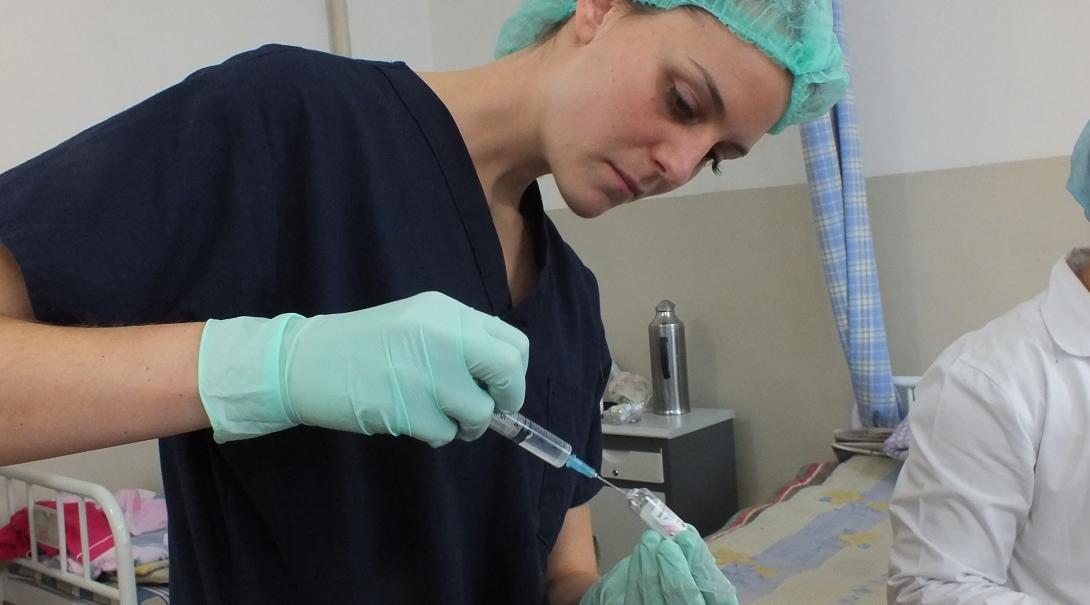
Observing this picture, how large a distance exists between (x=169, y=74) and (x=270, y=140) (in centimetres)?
220

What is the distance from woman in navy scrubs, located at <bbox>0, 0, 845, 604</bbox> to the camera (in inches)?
25.1

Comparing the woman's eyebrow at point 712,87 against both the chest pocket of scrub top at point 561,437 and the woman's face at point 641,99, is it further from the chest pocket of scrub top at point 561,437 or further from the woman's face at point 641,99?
the chest pocket of scrub top at point 561,437

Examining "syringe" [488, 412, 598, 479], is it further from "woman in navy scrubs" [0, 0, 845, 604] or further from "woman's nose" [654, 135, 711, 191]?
"woman's nose" [654, 135, 711, 191]

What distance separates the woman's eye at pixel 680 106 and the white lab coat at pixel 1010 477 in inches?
25.8

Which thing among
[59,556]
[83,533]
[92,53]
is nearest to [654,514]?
→ [83,533]

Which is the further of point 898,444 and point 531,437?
point 898,444

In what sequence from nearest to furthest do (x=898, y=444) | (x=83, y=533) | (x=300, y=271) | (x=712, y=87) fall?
(x=300, y=271)
(x=712, y=87)
(x=83, y=533)
(x=898, y=444)

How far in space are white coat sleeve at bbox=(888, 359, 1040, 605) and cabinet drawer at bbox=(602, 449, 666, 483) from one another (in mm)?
1257

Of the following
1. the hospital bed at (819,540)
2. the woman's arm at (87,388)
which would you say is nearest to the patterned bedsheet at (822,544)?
the hospital bed at (819,540)

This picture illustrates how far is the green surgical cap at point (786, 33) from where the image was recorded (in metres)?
0.89

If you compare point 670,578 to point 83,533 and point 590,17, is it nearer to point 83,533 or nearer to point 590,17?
point 590,17

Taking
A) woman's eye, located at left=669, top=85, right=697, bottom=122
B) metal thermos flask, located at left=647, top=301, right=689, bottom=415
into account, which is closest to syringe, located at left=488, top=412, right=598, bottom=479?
woman's eye, located at left=669, top=85, right=697, bottom=122

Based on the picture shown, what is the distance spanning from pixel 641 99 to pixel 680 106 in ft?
0.14

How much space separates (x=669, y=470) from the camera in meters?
2.52
